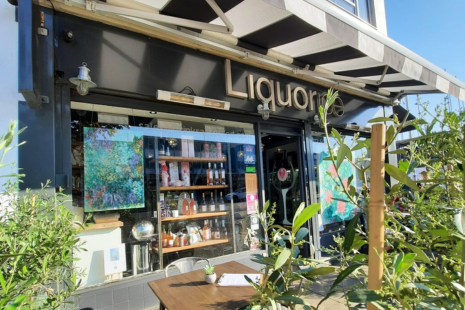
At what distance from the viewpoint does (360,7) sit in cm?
584

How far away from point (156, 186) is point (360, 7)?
5.78m

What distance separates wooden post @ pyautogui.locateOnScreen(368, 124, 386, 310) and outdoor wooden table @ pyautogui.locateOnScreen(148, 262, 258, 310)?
3.89ft

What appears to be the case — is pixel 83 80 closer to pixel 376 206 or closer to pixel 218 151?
pixel 218 151

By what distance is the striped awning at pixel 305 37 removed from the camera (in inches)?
86.6

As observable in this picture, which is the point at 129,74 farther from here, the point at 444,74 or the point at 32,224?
the point at 444,74

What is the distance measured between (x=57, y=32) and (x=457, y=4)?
481 cm

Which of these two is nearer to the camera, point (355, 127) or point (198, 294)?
point (198, 294)

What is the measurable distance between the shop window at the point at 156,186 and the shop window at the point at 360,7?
3657 millimetres

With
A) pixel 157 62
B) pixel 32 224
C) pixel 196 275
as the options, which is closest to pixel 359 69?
pixel 157 62

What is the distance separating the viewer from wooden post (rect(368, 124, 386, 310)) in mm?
737

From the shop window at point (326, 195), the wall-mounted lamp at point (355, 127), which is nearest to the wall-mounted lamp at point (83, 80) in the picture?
the shop window at point (326, 195)

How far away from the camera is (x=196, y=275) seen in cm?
236

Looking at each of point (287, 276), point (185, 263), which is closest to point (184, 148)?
point (185, 263)

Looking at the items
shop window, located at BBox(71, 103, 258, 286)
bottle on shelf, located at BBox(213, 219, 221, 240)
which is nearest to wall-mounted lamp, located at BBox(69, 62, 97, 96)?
shop window, located at BBox(71, 103, 258, 286)
